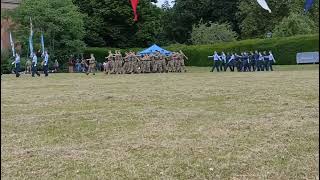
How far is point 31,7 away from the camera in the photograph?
169 ft

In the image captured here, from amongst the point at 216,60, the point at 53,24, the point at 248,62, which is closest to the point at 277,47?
the point at 248,62

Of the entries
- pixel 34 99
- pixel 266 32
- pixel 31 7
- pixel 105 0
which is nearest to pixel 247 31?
pixel 266 32

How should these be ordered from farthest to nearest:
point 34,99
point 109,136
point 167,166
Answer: point 34,99, point 109,136, point 167,166

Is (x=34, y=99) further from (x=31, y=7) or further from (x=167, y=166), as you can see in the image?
(x=31, y=7)

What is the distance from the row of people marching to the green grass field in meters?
25.6

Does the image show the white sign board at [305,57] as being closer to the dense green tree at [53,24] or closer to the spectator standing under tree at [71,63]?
the spectator standing under tree at [71,63]

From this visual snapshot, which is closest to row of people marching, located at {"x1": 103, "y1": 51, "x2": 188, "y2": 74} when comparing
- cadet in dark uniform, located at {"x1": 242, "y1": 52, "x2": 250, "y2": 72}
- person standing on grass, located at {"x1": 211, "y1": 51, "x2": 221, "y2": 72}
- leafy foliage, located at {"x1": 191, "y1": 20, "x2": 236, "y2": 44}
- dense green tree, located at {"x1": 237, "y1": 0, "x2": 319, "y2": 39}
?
person standing on grass, located at {"x1": 211, "y1": 51, "x2": 221, "y2": 72}

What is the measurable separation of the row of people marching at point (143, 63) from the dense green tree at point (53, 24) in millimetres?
13088

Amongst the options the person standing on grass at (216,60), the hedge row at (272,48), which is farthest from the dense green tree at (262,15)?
the person standing on grass at (216,60)

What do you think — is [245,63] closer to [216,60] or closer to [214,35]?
[216,60]

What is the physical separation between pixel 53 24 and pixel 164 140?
44.6 meters

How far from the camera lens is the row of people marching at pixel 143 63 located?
39.2 m

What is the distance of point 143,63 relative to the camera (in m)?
40.3

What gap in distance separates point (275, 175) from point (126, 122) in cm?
459
